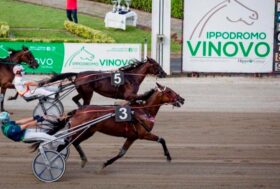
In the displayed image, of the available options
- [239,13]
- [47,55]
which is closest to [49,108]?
[47,55]

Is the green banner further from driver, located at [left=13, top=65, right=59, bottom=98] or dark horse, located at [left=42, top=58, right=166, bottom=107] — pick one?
driver, located at [left=13, top=65, right=59, bottom=98]

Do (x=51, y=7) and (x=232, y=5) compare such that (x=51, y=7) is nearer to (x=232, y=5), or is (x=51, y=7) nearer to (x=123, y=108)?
(x=232, y=5)

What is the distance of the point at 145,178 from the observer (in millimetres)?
12375

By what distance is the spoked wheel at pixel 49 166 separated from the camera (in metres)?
11.9

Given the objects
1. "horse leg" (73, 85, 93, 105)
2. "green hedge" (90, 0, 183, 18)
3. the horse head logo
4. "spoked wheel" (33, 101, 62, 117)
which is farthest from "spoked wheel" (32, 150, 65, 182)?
"green hedge" (90, 0, 183, 18)

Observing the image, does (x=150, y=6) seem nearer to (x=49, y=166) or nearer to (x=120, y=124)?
(x=120, y=124)

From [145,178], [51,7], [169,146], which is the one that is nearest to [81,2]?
[51,7]

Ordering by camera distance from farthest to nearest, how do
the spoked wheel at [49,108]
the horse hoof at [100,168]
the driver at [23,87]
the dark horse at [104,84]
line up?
the dark horse at [104,84]
the spoked wheel at [49,108]
the driver at [23,87]
the horse hoof at [100,168]

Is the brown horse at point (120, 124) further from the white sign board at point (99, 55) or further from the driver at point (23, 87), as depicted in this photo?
the white sign board at point (99, 55)

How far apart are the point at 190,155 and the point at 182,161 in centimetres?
57

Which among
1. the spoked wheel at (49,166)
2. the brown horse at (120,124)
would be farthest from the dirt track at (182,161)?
the brown horse at (120,124)

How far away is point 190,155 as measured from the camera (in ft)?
46.6

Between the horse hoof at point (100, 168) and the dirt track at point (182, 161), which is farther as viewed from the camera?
the horse hoof at point (100, 168)

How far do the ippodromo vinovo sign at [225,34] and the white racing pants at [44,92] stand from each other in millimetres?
9496
